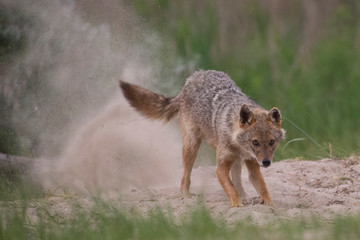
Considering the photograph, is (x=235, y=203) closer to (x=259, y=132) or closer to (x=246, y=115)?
(x=259, y=132)

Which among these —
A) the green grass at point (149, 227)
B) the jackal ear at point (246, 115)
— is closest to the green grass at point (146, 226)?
the green grass at point (149, 227)

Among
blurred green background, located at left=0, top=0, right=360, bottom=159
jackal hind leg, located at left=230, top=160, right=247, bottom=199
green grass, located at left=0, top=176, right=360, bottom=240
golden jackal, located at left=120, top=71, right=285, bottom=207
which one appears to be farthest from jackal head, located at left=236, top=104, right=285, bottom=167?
blurred green background, located at left=0, top=0, right=360, bottom=159

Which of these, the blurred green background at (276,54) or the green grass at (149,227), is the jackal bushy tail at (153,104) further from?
the green grass at (149,227)

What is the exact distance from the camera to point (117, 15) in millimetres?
9141

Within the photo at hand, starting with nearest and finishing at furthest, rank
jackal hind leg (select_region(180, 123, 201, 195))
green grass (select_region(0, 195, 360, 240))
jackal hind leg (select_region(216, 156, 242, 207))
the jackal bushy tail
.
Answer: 1. green grass (select_region(0, 195, 360, 240))
2. jackal hind leg (select_region(216, 156, 242, 207))
3. jackal hind leg (select_region(180, 123, 201, 195))
4. the jackal bushy tail

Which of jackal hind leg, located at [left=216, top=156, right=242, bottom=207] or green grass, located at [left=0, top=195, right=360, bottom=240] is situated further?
jackal hind leg, located at [left=216, top=156, right=242, bottom=207]

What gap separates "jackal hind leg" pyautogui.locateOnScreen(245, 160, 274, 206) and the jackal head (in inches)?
17.1

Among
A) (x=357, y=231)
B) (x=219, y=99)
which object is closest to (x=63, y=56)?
(x=219, y=99)

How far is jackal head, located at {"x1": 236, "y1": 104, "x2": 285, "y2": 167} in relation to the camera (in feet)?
19.6

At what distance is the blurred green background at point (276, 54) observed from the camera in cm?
848

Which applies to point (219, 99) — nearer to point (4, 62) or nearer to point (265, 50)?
point (4, 62)

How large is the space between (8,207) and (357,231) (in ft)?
10.1

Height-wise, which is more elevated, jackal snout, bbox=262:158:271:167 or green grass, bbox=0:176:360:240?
jackal snout, bbox=262:158:271:167

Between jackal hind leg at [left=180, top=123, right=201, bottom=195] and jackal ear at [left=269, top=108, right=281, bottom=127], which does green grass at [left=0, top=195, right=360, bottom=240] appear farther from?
jackal hind leg at [left=180, top=123, right=201, bottom=195]
